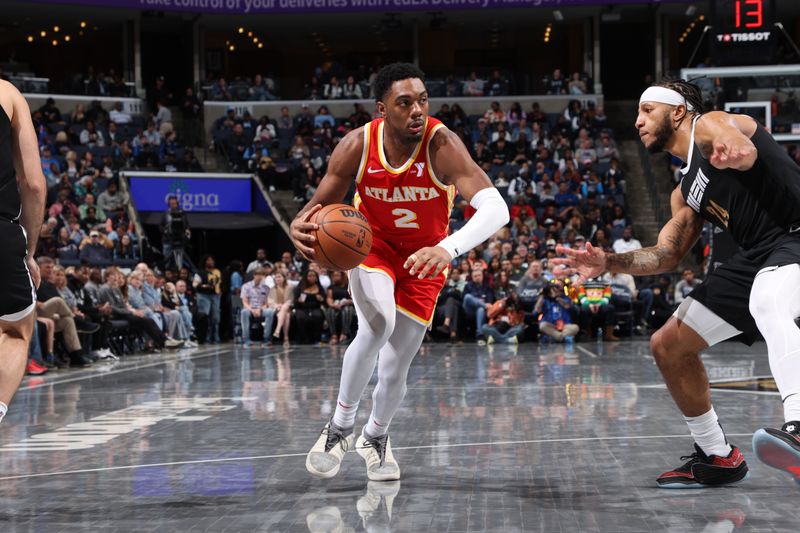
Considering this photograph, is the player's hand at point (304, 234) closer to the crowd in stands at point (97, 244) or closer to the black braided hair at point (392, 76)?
the black braided hair at point (392, 76)

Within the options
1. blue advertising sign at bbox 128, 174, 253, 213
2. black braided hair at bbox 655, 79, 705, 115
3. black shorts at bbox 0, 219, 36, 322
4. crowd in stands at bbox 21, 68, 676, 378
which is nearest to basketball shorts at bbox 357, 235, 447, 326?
black braided hair at bbox 655, 79, 705, 115

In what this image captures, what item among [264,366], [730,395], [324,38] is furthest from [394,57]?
[730,395]

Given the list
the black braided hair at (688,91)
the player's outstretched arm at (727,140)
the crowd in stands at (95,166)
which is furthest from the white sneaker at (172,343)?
the player's outstretched arm at (727,140)

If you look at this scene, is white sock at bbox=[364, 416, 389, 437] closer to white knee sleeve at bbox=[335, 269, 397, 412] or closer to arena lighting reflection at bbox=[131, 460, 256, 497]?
white knee sleeve at bbox=[335, 269, 397, 412]

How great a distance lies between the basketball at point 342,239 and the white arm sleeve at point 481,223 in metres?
0.37

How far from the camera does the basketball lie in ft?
15.4

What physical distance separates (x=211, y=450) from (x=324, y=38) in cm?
2782

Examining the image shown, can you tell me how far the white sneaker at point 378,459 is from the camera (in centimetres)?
501

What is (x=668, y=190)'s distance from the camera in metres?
23.7

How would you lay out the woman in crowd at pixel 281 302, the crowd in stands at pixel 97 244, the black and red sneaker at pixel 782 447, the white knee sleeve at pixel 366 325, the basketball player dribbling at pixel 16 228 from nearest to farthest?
the black and red sneaker at pixel 782 447, the basketball player dribbling at pixel 16 228, the white knee sleeve at pixel 366 325, the crowd in stands at pixel 97 244, the woman in crowd at pixel 281 302

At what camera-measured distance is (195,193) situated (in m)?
22.6

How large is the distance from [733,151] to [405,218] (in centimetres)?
162

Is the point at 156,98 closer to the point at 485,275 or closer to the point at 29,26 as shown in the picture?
the point at 29,26

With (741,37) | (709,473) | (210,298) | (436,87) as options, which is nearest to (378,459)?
(709,473)
